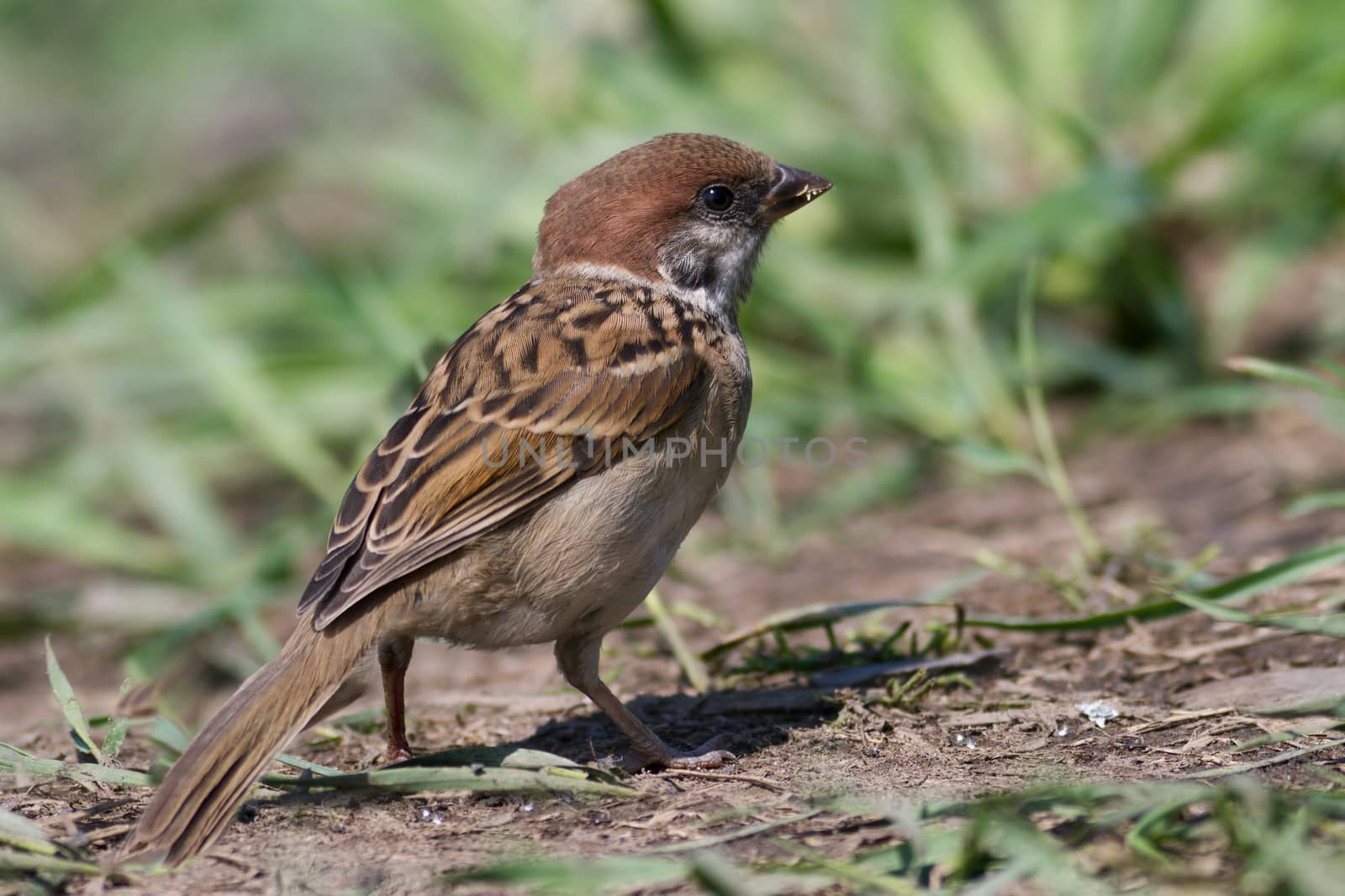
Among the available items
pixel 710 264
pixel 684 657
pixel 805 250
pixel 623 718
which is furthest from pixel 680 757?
pixel 805 250

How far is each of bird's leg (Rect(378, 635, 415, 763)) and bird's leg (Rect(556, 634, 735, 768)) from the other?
387mm

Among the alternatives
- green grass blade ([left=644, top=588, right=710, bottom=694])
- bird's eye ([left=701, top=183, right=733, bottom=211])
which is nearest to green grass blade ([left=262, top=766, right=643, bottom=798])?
green grass blade ([left=644, top=588, right=710, bottom=694])

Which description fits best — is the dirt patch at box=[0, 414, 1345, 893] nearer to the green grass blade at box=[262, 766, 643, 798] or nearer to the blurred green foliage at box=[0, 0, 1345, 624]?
the green grass blade at box=[262, 766, 643, 798]

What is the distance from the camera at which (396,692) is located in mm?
3723

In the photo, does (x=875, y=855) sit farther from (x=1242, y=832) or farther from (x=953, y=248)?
(x=953, y=248)

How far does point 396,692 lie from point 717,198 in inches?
66.1

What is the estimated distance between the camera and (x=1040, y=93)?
683cm

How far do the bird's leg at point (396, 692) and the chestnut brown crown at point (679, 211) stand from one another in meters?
1.28

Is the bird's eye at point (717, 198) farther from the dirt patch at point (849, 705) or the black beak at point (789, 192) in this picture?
the dirt patch at point (849, 705)

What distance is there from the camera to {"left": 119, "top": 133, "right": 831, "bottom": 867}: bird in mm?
3371

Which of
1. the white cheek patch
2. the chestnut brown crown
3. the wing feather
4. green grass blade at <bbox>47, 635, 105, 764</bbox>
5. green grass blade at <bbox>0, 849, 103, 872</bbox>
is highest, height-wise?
the chestnut brown crown

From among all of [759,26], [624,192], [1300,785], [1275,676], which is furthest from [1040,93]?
[1300,785]

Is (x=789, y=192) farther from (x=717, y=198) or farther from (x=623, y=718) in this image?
(x=623, y=718)

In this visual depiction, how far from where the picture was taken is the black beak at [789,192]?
440cm
